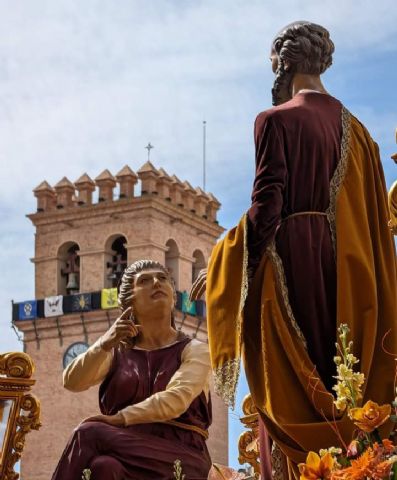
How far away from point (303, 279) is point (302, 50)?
33.2 inches

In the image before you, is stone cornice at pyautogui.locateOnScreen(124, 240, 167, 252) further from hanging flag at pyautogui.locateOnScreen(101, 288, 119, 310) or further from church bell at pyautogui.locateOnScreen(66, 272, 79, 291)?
church bell at pyautogui.locateOnScreen(66, 272, 79, 291)

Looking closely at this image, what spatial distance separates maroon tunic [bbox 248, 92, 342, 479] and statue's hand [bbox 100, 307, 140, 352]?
3.92ft

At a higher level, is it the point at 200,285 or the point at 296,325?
the point at 200,285

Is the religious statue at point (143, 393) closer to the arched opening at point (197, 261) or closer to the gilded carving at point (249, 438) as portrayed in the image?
the gilded carving at point (249, 438)

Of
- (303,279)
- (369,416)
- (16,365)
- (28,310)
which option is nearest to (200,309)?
(28,310)

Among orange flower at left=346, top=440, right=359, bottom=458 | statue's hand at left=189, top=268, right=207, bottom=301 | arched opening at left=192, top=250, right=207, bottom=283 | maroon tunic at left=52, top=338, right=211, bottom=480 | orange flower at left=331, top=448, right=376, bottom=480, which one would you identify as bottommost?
orange flower at left=331, top=448, right=376, bottom=480

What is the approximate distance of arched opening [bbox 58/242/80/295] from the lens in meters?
70.2

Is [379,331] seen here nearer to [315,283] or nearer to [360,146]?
[315,283]

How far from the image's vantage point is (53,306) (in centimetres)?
6794

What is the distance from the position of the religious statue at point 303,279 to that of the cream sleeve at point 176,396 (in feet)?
3.10

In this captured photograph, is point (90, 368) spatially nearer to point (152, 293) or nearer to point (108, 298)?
point (152, 293)

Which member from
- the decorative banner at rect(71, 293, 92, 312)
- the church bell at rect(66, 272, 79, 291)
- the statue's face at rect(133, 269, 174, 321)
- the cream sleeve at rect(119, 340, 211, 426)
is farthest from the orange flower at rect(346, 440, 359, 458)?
the church bell at rect(66, 272, 79, 291)

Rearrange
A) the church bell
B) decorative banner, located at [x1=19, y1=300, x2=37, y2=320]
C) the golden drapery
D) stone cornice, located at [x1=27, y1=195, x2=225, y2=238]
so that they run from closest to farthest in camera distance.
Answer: the golden drapery → decorative banner, located at [x1=19, y1=300, x2=37, y2=320] → stone cornice, located at [x1=27, y1=195, x2=225, y2=238] → the church bell

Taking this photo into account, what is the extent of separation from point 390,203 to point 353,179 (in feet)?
2.75
